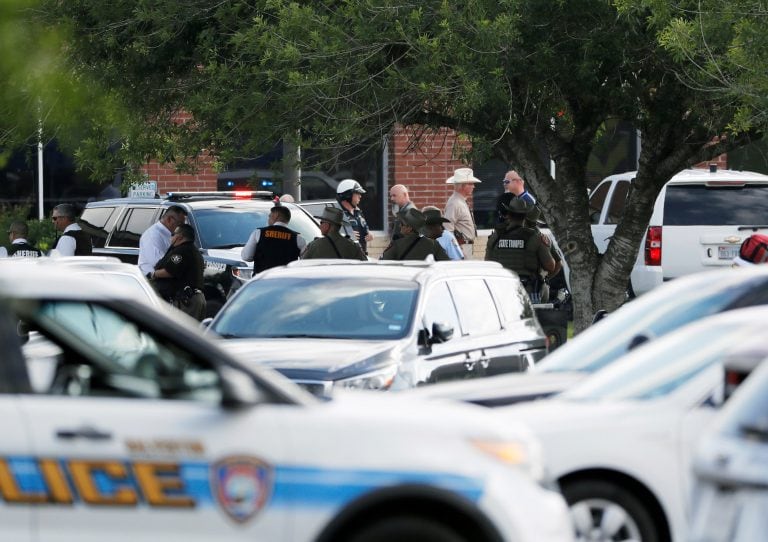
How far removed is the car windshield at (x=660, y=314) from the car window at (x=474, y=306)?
2901 mm

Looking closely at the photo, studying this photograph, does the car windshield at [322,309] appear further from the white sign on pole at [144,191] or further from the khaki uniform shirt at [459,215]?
the white sign on pole at [144,191]

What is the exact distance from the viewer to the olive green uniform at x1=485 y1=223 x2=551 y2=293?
1647cm

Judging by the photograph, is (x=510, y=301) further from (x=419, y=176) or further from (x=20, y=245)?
(x=419, y=176)

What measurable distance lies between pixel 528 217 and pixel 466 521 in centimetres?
1144

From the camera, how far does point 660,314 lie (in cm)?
902

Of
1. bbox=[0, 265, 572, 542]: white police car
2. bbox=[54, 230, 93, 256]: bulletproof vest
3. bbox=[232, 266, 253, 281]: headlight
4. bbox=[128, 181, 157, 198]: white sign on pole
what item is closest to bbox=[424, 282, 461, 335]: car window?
bbox=[0, 265, 572, 542]: white police car

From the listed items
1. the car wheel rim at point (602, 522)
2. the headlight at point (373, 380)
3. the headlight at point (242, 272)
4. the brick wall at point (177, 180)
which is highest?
the brick wall at point (177, 180)

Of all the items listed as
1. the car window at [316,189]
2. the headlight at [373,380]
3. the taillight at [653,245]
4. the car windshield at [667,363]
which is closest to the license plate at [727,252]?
the taillight at [653,245]

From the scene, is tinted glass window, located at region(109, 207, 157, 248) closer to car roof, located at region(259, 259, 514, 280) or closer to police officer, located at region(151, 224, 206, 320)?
police officer, located at region(151, 224, 206, 320)

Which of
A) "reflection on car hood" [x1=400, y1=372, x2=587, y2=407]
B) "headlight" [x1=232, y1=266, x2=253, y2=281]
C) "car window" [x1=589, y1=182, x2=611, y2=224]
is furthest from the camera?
"car window" [x1=589, y1=182, x2=611, y2=224]

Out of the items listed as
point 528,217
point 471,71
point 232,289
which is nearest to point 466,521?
point 471,71

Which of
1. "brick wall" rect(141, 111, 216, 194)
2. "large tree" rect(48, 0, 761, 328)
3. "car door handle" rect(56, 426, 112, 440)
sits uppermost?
"large tree" rect(48, 0, 761, 328)

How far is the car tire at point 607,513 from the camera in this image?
7.14 m

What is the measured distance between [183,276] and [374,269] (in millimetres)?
5216
